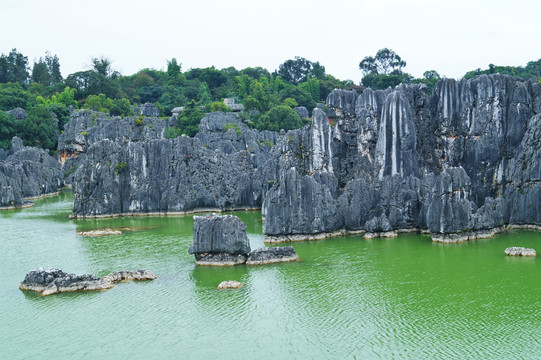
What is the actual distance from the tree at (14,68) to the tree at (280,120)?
5858 cm

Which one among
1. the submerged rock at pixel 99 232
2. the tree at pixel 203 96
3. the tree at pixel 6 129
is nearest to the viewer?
the submerged rock at pixel 99 232

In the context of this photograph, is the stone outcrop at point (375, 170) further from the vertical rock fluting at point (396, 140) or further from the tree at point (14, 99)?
the tree at point (14, 99)

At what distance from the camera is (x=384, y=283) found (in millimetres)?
25703

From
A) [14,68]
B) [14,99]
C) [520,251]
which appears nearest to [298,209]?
[520,251]

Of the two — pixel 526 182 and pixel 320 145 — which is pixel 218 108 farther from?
pixel 526 182

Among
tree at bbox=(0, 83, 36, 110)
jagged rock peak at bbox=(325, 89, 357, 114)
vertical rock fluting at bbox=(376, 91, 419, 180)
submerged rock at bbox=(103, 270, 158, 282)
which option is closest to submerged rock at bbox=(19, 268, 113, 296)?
submerged rock at bbox=(103, 270, 158, 282)

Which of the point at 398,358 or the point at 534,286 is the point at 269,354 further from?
the point at 534,286

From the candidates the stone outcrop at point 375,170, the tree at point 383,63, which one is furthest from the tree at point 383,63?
the stone outcrop at point 375,170

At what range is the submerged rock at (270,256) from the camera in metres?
29.0

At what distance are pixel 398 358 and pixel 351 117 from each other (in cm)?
3104

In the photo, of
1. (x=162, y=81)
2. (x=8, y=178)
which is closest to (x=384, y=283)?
(x=8, y=178)

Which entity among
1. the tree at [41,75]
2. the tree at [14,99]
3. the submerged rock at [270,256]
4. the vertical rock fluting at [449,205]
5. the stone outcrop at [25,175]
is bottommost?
the submerged rock at [270,256]

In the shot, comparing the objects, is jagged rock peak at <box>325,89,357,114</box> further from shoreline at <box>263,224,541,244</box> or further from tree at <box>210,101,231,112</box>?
tree at <box>210,101,231,112</box>

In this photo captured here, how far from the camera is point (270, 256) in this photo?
2922cm
